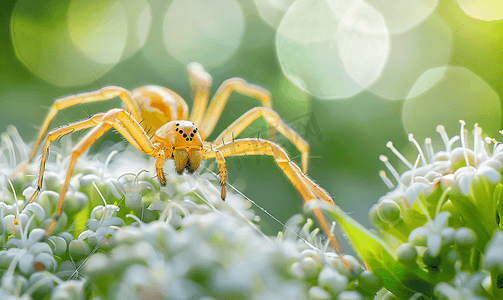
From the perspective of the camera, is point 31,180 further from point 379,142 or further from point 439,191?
point 379,142

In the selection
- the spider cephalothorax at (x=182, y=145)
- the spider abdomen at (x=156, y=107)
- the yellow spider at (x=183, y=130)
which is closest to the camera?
the yellow spider at (x=183, y=130)

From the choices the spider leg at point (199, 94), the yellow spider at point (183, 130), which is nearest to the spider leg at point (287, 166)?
the yellow spider at point (183, 130)

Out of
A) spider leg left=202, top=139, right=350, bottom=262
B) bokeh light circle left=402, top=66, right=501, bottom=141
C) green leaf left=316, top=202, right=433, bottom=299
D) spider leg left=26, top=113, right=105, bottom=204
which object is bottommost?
bokeh light circle left=402, top=66, right=501, bottom=141

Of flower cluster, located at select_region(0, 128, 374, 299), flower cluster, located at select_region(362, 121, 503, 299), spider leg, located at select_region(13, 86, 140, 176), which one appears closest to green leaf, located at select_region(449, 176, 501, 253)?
flower cluster, located at select_region(362, 121, 503, 299)

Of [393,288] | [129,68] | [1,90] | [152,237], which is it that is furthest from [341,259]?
[1,90]

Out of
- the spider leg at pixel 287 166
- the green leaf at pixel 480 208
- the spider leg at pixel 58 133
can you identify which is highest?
the green leaf at pixel 480 208

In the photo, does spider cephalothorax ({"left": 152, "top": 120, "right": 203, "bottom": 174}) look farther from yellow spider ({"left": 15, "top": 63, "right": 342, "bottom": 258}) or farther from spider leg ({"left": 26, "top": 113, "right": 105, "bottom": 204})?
spider leg ({"left": 26, "top": 113, "right": 105, "bottom": 204})

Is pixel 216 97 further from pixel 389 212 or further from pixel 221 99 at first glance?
pixel 389 212

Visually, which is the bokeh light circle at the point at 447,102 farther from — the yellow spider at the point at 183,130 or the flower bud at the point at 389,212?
the flower bud at the point at 389,212

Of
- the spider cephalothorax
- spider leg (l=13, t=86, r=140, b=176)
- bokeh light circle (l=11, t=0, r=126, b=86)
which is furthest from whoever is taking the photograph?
bokeh light circle (l=11, t=0, r=126, b=86)
